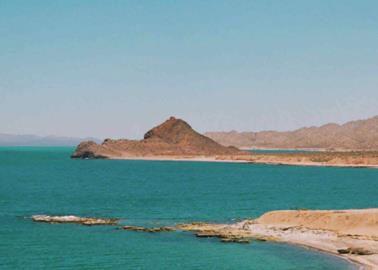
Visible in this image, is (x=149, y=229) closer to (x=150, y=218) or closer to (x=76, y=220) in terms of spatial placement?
(x=76, y=220)

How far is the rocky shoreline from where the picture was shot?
63375 millimetres

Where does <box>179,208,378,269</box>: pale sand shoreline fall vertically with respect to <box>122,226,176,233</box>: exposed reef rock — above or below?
above

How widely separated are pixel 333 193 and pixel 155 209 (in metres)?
51.0

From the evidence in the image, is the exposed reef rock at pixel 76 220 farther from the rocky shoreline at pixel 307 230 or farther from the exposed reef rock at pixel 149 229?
the exposed reef rock at pixel 149 229

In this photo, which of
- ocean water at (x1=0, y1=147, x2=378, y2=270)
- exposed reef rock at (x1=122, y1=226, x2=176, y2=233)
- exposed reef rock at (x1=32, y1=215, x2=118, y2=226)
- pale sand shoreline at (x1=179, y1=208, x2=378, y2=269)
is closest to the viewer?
ocean water at (x1=0, y1=147, x2=378, y2=270)

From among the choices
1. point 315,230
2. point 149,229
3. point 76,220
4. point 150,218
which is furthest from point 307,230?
point 76,220

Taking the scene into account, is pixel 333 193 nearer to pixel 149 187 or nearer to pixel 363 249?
pixel 149 187

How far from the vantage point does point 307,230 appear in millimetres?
72938

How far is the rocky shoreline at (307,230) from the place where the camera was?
6338 cm

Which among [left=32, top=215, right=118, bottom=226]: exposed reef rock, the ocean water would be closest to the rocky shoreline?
[left=32, top=215, right=118, bottom=226]: exposed reef rock

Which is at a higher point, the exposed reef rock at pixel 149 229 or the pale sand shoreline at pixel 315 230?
the pale sand shoreline at pixel 315 230

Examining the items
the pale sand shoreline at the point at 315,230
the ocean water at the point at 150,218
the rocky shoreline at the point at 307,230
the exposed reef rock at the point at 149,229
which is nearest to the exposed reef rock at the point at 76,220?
the rocky shoreline at the point at 307,230

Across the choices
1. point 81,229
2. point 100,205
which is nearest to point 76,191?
point 100,205

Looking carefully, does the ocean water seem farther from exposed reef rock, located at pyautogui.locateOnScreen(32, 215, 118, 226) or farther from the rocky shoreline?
the rocky shoreline
